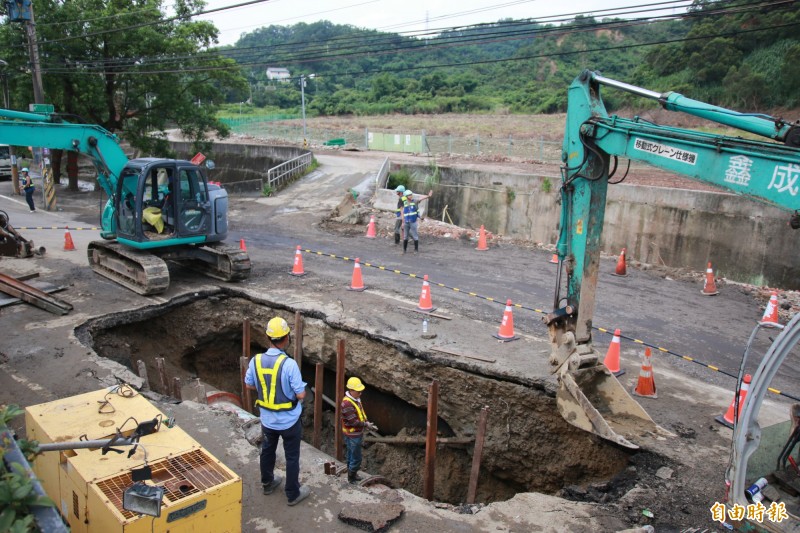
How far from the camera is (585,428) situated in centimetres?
702

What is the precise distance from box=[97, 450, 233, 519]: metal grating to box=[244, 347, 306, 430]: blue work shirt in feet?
3.33

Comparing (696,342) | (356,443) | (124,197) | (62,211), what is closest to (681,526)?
(356,443)

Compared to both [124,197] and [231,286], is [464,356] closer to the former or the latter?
[231,286]

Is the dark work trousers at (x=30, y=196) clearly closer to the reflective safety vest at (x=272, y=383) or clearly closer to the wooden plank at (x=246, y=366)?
the wooden plank at (x=246, y=366)

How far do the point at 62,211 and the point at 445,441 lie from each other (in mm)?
18417

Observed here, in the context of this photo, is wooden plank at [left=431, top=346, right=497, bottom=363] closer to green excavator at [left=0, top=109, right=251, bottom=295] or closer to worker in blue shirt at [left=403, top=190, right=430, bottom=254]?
green excavator at [left=0, top=109, right=251, bottom=295]

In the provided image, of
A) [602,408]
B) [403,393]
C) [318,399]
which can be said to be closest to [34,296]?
[318,399]

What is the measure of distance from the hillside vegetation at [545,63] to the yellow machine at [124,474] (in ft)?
32.0

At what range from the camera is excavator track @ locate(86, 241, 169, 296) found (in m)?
11.3

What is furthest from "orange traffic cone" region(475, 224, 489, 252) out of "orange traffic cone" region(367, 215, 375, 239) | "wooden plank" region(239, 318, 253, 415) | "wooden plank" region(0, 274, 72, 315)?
"wooden plank" region(0, 274, 72, 315)

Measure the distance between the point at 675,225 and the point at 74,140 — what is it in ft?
48.0

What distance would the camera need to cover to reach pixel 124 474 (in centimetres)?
443

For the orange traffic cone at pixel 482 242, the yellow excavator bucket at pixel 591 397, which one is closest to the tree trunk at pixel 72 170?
the orange traffic cone at pixel 482 242

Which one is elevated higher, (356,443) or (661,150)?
(661,150)
